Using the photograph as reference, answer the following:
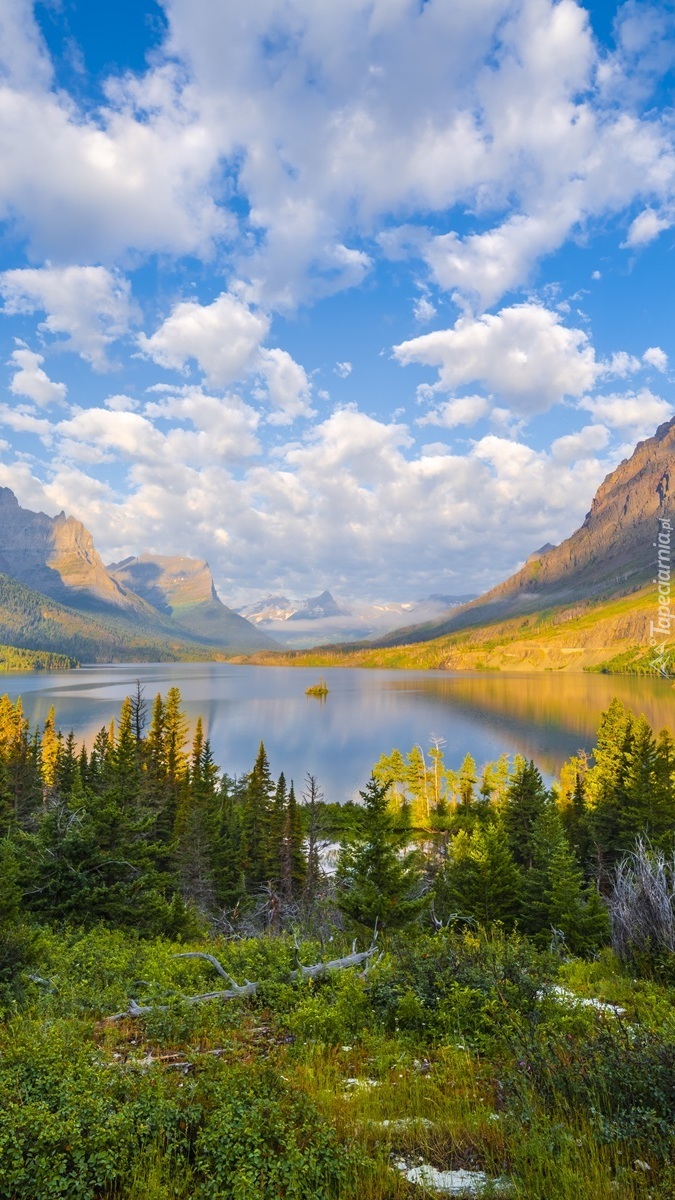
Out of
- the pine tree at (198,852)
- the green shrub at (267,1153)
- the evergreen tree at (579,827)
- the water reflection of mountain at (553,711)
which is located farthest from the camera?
the water reflection of mountain at (553,711)

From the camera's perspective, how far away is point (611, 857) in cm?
3825

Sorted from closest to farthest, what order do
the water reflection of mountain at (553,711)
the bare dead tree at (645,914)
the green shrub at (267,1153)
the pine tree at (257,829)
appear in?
the green shrub at (267,1153) < the bare dead tree at (645,914) < the pine tree at (257,829) < the water reflection of mountain at (553,711)

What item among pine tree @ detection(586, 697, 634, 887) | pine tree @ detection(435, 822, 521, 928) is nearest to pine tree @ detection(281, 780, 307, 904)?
pine tree @ detection(435, 822, 521, 928)

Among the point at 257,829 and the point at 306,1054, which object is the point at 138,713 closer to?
the point at 257,829

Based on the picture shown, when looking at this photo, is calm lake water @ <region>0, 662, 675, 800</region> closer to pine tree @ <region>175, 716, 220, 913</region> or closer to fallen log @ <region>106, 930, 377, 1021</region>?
pine tree @ <region>175, 716, 220, 913</region>

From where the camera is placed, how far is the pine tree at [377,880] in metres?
22.1

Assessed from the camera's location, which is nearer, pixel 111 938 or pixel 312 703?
pixel 111 938

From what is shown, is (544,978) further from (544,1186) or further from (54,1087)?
(54,1087)

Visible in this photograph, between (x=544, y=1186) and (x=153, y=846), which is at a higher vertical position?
(x=544, y=1186)

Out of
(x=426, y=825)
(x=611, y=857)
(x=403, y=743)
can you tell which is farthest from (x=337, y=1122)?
(x=403, y=743)

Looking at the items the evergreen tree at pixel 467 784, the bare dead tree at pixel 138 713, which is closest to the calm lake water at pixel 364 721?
the evergreen tree at pixel 467 784

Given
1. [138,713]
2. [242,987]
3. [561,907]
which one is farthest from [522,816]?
[138,713]

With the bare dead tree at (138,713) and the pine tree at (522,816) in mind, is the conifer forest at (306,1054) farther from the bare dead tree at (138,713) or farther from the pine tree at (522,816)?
the bare dead tree at (138,713)

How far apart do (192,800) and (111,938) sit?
34229 millimetres
